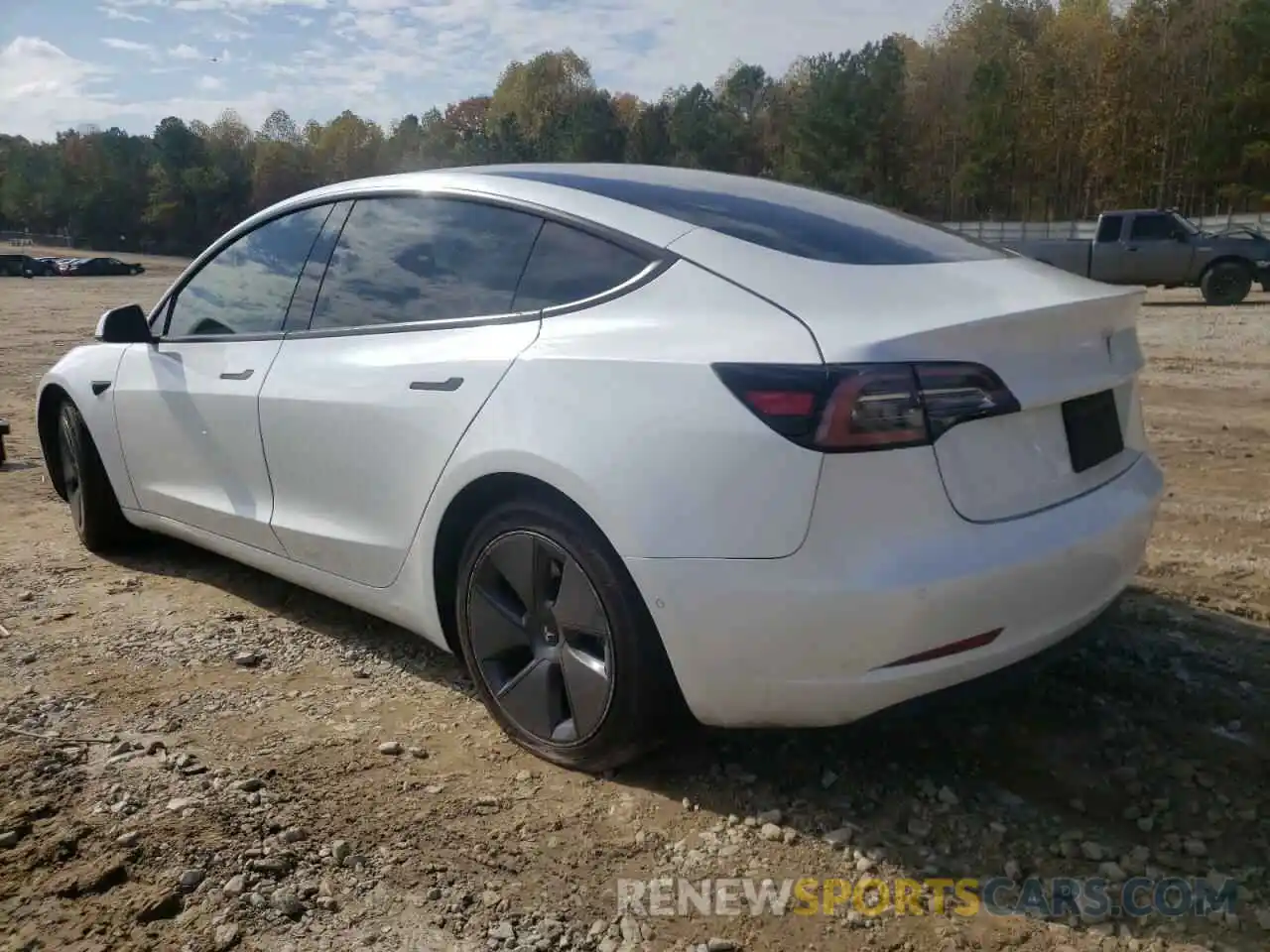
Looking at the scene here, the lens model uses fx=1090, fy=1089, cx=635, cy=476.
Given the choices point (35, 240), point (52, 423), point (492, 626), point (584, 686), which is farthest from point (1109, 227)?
point (35, 240)

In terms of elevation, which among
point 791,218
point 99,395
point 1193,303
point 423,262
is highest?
point 791,218

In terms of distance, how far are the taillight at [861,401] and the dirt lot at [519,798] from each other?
659 mm

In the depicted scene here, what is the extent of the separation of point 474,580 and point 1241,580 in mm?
3047

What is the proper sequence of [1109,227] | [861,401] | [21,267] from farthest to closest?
1. [21,267]
2. [1109,227]
3. [861,401]

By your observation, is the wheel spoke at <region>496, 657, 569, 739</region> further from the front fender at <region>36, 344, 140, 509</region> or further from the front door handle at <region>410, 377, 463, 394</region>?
the front fender at <region>36, 344, 140, 509</region>

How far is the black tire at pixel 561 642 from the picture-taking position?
2629 mm

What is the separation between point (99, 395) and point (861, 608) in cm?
375

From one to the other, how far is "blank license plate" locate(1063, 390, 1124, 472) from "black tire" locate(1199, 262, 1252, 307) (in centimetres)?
1849

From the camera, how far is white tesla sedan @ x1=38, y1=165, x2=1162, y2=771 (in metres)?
2.36

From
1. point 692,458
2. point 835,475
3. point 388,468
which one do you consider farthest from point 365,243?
point 835,475

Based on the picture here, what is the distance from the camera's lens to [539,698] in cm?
291

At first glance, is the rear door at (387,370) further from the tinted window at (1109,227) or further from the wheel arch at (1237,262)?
the wheel arch at (1237,262)

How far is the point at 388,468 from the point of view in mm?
3209

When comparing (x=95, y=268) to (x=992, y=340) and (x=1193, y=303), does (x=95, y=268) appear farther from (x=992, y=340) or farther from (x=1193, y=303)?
(x=992, y=340)
